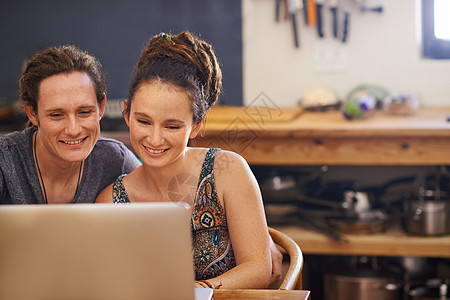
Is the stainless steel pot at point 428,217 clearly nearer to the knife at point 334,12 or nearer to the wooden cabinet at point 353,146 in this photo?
the wooden cabinet at point 353,146

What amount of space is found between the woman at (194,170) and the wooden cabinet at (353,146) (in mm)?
804

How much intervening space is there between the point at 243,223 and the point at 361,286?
112 cm

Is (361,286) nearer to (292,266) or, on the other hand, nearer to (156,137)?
(292,266)

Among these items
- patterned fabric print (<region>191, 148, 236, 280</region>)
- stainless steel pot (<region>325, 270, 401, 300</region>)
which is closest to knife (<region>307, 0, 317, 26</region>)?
stainless steel pot (<region>325, 270, 401, 300</region>)

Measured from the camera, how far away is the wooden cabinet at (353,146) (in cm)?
222

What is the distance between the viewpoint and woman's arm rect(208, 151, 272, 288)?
1.23 m

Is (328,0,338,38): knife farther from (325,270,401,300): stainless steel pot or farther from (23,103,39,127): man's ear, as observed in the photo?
(23,103,39,127): man's ear

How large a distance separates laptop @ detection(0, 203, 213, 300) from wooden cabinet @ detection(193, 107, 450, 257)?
139 centimetres

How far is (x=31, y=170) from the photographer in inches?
55.4

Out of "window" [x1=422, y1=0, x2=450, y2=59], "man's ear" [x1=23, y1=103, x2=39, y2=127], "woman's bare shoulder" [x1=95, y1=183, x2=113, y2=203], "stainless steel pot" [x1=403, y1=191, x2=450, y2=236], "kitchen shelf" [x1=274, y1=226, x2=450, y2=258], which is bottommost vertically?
"kitchen shelf" [x1=274, y1=226, x2=450, y2=258]

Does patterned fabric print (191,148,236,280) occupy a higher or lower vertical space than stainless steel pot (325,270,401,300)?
higher

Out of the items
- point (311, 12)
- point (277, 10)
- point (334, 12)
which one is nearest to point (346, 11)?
point (334, 12)

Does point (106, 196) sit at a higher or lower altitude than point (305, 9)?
lower

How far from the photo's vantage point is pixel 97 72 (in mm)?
1383
